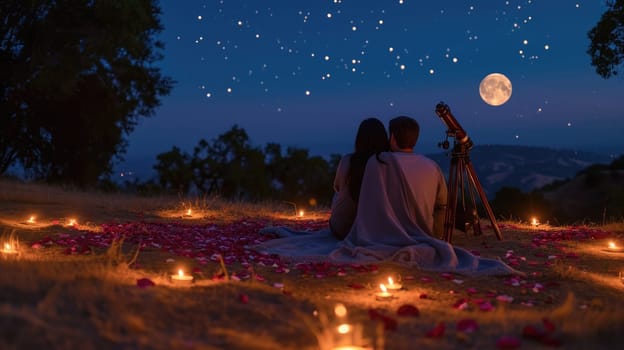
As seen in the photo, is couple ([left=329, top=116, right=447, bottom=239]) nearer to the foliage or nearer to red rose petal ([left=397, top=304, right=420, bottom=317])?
red rose petal ([left=397, top=304, right=420, bottom=317])

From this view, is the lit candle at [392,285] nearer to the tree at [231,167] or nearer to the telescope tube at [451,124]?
the telescope tube at [451,124]

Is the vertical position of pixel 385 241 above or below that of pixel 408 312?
above

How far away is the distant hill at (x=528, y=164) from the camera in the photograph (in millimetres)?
30552

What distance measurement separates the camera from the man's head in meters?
6.84

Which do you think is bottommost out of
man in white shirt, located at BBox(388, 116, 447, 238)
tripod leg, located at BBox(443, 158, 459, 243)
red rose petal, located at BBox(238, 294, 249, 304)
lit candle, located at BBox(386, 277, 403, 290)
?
lit candle, located at BBox(386, 277, 403, 290)

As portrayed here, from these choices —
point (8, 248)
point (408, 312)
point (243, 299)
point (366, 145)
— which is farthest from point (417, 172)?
point (8, 248)

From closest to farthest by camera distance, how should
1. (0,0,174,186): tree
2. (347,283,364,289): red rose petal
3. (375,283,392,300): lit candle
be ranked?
(375,283,392,300): lit candle → (347,283,364,289): red rose petal → (0,0,174,186): tree

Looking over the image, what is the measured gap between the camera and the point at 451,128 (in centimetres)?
748

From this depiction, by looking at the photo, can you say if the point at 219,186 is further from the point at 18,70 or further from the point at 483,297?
the point at 483,297

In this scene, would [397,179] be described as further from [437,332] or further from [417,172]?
[437,332]

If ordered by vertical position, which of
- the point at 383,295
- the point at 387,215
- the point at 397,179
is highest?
the point at 397,179

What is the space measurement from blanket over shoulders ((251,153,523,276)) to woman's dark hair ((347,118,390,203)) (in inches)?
14.8

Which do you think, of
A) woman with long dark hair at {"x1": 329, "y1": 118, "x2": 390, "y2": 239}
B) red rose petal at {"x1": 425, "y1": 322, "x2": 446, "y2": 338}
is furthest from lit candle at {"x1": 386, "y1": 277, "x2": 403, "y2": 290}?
woman with long dark hair at {"x1": 329, "y1": 118, "x2": 390, "y2": 239}

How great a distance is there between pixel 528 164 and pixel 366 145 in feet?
100
